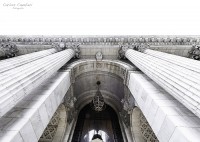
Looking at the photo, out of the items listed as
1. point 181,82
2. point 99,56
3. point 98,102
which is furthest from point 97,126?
point 181,82

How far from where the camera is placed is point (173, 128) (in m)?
3.59

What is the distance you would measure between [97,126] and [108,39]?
24.9 feet

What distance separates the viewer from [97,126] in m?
11.2

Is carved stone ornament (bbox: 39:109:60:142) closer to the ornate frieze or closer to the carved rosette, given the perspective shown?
the ornate frieze

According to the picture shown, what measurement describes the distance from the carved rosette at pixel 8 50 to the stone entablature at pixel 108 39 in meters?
0.91

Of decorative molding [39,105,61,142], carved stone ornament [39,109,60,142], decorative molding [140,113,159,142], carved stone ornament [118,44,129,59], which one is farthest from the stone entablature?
decorative molding [140,113,159,142]

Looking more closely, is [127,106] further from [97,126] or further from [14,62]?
[14,62]

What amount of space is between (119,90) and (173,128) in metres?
7.85

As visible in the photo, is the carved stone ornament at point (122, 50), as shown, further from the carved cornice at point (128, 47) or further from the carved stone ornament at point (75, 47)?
the carved stone ornament at point (75, 47)

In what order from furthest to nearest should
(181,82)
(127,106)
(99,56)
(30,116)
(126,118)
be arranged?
(99,56), (126,118), (127,106), (181,82), (30,116)

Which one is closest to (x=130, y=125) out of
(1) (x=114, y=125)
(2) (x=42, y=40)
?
(1) (x=114, y=125)

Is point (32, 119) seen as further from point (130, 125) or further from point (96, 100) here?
point (130, 125)

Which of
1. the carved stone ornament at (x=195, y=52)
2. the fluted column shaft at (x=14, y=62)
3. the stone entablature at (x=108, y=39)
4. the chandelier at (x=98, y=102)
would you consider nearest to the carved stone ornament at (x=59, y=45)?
the stone entablature at (x=108, y=39)

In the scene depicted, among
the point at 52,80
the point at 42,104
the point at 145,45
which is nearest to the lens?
the point at 42,104
